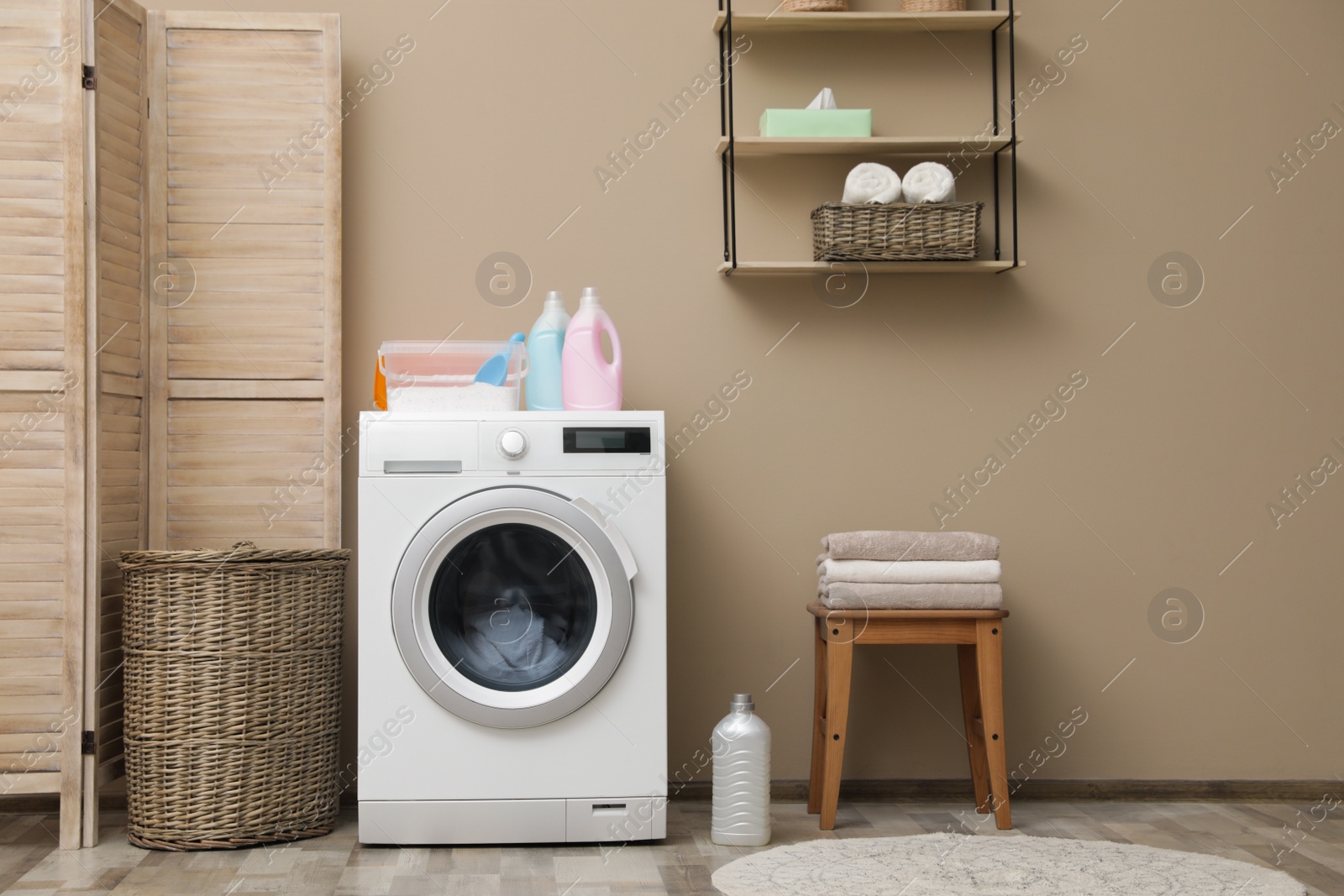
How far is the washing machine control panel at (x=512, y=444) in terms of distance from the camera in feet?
7.49

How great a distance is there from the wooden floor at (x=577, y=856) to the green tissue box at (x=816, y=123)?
1601 millimetres

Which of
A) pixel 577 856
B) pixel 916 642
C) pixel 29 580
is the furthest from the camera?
pixel 916 642

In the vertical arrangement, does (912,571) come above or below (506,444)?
below

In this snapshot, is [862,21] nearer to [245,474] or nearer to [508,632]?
[508,632]

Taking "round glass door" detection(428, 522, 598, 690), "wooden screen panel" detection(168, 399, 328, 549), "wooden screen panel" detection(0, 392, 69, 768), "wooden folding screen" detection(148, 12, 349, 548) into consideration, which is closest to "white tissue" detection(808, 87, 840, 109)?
"wooden folding screen" detection(148, 12, 349, 548)

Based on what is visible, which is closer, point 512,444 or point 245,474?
point 512,444

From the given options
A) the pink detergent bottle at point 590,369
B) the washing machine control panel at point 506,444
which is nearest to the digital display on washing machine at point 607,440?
the washing machine control panel at point 506,444

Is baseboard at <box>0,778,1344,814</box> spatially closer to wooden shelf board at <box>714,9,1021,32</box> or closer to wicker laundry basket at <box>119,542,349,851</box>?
wicker laundry basket at <box>119,542,349,851</box>

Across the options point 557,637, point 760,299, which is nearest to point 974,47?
point 760,299

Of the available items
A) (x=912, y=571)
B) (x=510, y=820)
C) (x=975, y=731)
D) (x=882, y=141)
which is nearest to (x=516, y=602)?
(x=510, y=820)

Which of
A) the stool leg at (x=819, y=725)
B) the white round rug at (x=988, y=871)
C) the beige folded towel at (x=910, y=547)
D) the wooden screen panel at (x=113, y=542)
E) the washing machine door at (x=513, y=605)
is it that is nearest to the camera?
the white round rug at (x=988, y=871)

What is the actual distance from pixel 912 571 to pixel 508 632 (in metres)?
0.88

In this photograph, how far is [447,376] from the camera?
8.09 feet

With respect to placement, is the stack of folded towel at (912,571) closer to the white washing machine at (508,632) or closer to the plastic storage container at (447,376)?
the white washing machine at (508,632)
